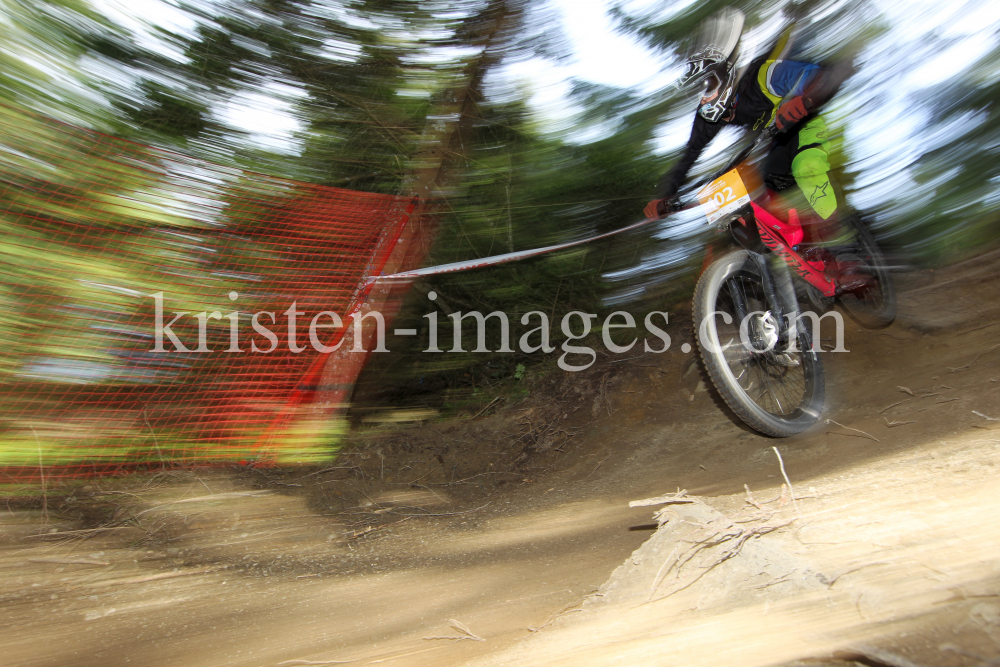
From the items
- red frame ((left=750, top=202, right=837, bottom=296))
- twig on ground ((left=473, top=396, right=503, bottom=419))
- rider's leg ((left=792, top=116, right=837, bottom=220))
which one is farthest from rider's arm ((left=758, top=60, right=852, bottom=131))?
twig on ground ((left=473, top=396, right=503, bottom=419))

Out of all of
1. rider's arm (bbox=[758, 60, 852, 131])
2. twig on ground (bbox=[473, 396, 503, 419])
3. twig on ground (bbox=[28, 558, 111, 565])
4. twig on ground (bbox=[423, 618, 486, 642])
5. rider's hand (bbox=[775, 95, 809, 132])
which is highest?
rider's arm (bbox=[758, 60, 852, 131])

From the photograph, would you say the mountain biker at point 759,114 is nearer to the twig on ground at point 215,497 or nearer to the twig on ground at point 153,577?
the twig on ground at point 215,497

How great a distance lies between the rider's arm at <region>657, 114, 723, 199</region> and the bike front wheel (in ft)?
1.68

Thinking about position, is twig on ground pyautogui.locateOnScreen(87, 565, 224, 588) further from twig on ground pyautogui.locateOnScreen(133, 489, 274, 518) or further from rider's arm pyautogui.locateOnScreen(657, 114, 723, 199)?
rider's arm pyautogui.locateOnScreen(657, 114, 723, 199)

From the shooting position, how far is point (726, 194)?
2346 mm

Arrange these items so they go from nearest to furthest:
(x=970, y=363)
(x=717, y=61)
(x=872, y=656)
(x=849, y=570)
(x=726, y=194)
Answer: (x=872, y=656) → (x=849, y=570) → (x=726, y=194) → (x=717, y=61) → (x=970, y=363)

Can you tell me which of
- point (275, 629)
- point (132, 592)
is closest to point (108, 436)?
point (132, 592)

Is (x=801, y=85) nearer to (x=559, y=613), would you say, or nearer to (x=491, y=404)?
(x=559, y=613)

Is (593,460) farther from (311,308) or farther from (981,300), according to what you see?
(981,300)

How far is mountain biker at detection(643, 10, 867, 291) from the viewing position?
2.47 m

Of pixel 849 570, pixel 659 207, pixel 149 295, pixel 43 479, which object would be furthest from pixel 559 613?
pixel 149 295

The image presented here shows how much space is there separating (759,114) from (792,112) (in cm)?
48

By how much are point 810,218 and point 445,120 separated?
9.15ft

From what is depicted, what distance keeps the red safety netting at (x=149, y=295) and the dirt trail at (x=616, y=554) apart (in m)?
0.39
